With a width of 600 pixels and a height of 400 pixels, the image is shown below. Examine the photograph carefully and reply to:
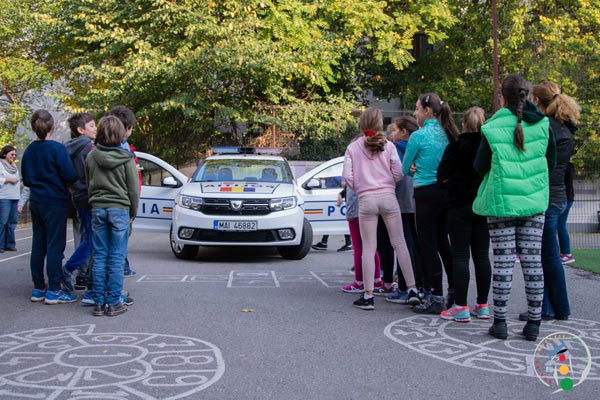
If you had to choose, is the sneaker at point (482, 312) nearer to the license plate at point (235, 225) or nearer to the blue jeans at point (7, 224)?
the license plate at point (235, 225)

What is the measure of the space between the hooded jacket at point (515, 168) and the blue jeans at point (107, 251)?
133 inches

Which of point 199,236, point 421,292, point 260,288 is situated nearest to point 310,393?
point 421,292

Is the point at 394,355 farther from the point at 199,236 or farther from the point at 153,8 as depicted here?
the point at 153,8

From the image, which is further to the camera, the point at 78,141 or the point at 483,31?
the point at 483,31

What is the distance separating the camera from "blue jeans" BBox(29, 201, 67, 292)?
23.5 ft

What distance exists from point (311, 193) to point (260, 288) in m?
4.31

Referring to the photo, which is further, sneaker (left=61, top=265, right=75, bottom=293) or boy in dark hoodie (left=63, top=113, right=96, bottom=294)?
sneaker (left=61, top=265, right=75, bottom=293)

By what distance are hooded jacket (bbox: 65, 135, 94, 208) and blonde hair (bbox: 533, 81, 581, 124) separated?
15.2ft

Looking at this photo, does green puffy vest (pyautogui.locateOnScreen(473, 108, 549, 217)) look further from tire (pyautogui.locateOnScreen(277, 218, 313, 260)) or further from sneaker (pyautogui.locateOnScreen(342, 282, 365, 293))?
tire (pyautogui.locateOnScreen(277, 218, 313, 260))

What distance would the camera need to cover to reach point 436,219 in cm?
667

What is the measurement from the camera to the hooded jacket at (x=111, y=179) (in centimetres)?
666

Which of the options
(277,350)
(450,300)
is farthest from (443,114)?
(277,350)

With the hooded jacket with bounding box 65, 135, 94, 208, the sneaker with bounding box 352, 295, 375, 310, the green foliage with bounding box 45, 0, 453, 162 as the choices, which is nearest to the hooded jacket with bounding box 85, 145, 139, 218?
the hooded jacket with bounding box 65, 135, 94, 208

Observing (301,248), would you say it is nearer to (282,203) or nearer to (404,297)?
(282,203)
